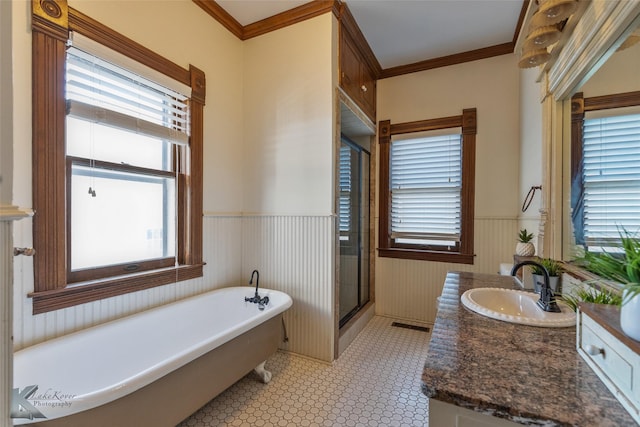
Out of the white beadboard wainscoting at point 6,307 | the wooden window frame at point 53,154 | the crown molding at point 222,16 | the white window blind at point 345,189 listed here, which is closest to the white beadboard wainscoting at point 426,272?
the white window blind at point 345,189

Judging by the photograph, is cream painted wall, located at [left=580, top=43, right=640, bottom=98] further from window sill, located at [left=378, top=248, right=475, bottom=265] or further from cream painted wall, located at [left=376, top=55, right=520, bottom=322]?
window sill, located at [left=378, top=248, right=475, bottom=265]

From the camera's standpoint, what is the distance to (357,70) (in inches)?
111

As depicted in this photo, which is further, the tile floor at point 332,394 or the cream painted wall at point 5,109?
the tile floor at point 332,394

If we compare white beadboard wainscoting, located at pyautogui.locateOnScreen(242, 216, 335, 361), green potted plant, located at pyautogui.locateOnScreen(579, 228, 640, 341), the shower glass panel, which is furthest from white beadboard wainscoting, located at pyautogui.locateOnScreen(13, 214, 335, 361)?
green potted plant, located at pyautogui.locateOnScreen(579, 228, 640, 341)

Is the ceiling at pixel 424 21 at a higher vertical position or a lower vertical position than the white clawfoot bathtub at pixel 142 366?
higher

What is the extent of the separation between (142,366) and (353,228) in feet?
6.97

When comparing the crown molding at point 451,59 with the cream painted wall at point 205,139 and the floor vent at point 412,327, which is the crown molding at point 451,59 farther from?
the floor vent at point 412,327

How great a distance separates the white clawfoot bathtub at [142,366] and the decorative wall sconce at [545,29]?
222 cm

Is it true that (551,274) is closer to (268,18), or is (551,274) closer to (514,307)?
(514,307)

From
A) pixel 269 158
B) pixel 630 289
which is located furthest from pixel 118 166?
pixel 630 289

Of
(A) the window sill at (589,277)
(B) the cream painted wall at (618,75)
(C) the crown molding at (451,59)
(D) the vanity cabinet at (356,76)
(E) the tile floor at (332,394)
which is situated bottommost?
(E) the tile floor at (332,394)

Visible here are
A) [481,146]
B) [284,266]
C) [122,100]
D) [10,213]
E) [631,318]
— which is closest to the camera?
[10,213]

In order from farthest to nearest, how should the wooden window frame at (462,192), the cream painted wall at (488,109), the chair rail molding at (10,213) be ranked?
the wooden window frame at (462,192) → the cream painted wall at (488,109) → the chair rail molding at (10,213)

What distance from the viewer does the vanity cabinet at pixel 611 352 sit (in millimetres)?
618
